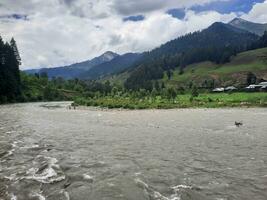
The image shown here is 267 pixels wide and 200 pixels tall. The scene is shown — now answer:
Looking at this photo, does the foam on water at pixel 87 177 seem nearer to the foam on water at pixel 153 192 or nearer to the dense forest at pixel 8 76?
the foam on water at pixel 153 192

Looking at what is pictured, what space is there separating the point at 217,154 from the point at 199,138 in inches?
446

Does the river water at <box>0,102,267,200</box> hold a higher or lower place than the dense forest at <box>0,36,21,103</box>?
lower

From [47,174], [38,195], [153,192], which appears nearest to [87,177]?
[47,174]

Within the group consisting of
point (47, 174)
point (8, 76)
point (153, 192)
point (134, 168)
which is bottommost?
point (153, 192)

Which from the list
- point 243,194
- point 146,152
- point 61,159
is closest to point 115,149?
point 146,152

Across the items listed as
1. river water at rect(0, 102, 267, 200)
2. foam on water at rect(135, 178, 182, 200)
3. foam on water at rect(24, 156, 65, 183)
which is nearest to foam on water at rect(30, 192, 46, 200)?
river water at rect(0, 102, 267, 200)

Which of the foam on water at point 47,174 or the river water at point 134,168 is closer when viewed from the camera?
the river water at point 134,168

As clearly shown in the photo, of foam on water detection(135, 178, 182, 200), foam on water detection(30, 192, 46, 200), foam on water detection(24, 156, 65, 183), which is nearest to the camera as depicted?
foam on water detection(30, 192, 46, 200)

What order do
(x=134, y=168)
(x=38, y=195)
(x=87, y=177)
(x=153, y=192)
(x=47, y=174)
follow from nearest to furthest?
(x=38, y=195) < (x=153, y=192) < (x=87, y=177) < (x=47, y=174) < (x=134, y=168)

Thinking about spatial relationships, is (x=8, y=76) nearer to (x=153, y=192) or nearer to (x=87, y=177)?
(x=87, y=177)

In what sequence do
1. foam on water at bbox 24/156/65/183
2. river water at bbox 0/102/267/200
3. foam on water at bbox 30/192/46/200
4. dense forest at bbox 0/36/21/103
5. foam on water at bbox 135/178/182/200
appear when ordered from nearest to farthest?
foam on water at bbox 30/192/46/200
foam on water at bbox 135/178/182/200
river water at bbox 0/102/267/200
foam on water at bbox 24/156/65/183
dense forest at bbox 0/36/21/103

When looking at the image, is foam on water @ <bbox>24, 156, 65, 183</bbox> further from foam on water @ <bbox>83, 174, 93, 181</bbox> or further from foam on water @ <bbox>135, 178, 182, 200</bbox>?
foam on water @ <bbox>135, 178, 182, 200</bbox>

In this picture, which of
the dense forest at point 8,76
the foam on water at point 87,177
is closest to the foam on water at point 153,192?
the foam on water at point 87,177

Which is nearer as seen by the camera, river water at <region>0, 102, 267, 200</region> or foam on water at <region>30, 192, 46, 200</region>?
foam on water at <region>30, 192, 46, 200</region>
